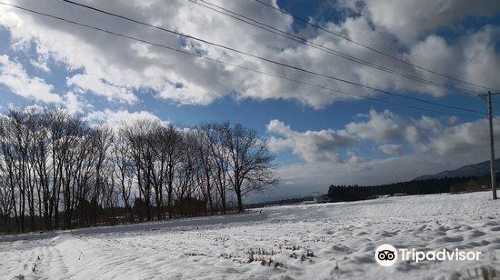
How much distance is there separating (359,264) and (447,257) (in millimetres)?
1794

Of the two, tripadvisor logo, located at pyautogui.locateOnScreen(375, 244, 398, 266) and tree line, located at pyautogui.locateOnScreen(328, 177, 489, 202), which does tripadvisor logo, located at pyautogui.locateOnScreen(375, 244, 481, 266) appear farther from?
tree line, located at pyautogui.locateOnScreen(328, 177, 489, 202)

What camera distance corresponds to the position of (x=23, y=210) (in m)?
48.8

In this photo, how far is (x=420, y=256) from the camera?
7914mm

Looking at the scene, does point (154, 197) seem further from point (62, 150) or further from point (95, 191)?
point (62, 150)

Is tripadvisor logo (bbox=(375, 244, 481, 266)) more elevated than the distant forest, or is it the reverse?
the distant forest

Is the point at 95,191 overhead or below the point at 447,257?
overhead

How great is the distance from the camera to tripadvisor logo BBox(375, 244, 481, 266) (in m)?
7.65

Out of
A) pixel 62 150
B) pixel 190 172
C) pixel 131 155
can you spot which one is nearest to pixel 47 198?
pixel 62 150

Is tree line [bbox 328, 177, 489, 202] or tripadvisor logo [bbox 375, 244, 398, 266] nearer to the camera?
tripadvisor logo [bbox 375, 244, 398, 266]

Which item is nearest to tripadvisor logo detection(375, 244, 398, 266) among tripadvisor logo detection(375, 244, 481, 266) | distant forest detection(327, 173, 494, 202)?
tripadvisor logo detection(375, 244, 481, 266)

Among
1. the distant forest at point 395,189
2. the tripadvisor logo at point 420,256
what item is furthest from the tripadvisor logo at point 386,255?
the distant forest at point 395,189

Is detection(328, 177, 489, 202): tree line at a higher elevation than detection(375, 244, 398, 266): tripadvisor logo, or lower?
higher

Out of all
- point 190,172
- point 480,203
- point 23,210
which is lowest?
point 480,203

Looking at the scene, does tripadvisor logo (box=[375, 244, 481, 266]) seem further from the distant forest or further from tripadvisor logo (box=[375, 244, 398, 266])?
the distant forest
